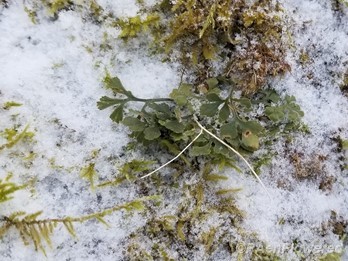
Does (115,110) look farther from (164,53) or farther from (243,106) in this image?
(243,106)

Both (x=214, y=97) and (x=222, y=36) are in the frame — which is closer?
(x=214, y=97)

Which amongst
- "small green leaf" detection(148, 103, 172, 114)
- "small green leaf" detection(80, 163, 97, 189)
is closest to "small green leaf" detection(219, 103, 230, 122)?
"small green leaf" detection(148, 103, 172, 114)

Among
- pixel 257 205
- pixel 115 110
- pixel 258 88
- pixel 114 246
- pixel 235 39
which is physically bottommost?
pixel 114 246

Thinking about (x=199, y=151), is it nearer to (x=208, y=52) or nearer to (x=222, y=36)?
Answer: (x=208, y=52)

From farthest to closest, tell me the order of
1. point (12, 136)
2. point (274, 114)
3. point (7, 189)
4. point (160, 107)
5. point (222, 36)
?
1. point (222, 36)
2. point (274, 114)
3. point (160, 107)
4. point (12, 136)
5. point (7, 189)

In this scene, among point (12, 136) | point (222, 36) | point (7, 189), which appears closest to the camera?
point (7, 189)

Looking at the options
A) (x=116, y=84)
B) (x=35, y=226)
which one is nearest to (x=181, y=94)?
(x=116, y=84)

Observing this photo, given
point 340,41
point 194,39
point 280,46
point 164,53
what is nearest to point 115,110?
point 164,53

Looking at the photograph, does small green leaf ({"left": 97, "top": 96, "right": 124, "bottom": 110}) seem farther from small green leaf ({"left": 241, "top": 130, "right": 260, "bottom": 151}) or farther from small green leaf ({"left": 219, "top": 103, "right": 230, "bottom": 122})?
small green leaf ({"left": 241, "top": 130, "right": 260, "bottom": 151})
